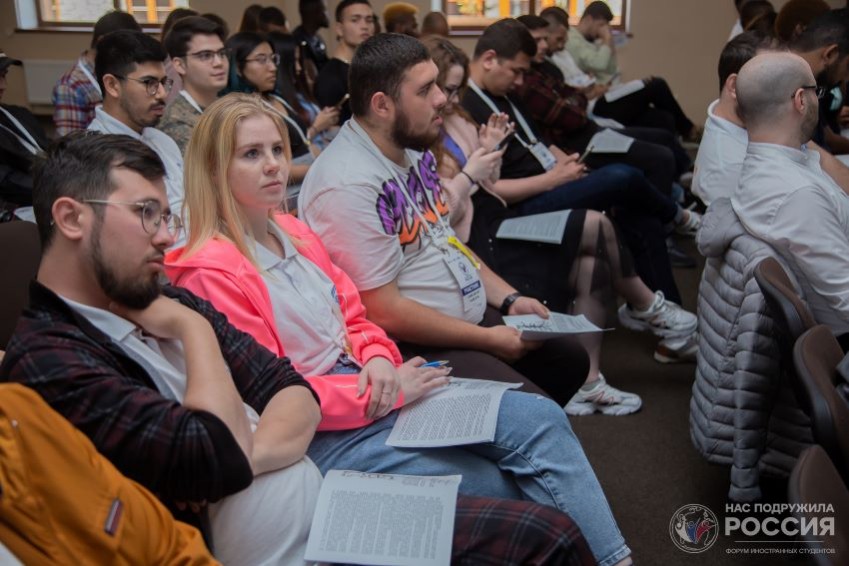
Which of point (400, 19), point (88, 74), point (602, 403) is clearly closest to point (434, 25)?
point (400, 19)

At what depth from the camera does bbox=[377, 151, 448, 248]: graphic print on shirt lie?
6.99ft

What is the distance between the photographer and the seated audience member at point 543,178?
3520 millimetres

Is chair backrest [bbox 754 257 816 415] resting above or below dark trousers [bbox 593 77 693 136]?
below

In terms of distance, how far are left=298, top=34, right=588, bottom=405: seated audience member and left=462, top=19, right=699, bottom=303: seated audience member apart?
1.14m

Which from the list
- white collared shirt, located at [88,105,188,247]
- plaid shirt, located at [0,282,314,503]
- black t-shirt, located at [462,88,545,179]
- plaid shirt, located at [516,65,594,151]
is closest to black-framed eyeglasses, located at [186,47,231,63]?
white collared shirt, located at [88,105,188,247]

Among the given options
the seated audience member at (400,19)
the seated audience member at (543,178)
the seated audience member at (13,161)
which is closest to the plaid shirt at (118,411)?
the seated audience member at (13,161)

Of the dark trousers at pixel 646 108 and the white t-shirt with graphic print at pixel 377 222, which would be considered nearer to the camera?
the white t-shirt with graphic print at pixel 377 222

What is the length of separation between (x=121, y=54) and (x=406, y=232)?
4.26 ft

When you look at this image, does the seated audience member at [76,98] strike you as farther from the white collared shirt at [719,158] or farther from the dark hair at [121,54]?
the white collared shirt at [719,158]

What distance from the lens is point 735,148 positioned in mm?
2828

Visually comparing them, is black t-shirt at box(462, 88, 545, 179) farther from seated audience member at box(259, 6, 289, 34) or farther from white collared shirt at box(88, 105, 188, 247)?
seated audience member at box(259, 6, 289, 34)

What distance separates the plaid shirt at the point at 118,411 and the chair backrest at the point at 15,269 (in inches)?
22.7

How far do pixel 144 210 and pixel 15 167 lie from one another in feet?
6.44

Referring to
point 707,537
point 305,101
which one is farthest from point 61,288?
point 305,101
